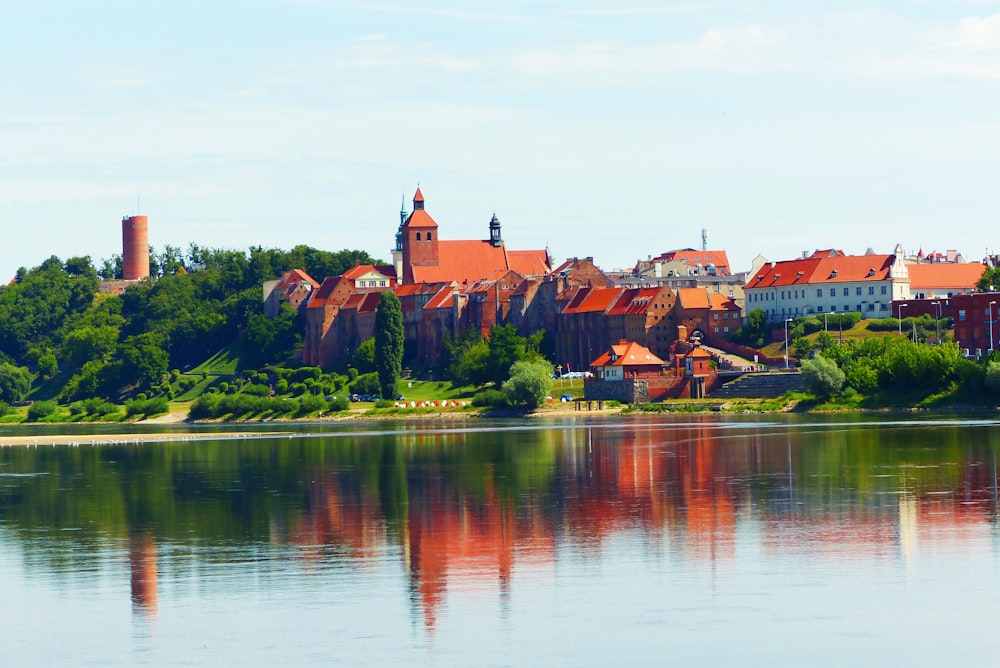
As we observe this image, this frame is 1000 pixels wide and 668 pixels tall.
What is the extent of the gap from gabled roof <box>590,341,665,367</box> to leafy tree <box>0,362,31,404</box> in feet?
211

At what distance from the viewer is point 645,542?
37.1 m

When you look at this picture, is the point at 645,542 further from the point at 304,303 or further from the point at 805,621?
Answer: the point at 304,303

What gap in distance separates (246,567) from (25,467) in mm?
38810

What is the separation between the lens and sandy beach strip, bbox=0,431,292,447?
9481 cm

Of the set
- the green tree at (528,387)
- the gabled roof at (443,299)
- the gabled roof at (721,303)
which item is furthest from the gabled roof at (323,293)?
the green tree at (528,387)

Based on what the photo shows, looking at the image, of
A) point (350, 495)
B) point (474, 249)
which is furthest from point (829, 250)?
point (350, 495)

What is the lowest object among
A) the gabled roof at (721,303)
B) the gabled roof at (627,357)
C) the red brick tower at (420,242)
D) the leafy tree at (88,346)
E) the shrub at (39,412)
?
the shrub at (39,412)

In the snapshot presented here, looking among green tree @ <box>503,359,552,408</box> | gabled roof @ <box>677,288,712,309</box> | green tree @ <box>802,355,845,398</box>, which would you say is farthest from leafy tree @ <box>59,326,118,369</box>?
green tree @ <box>802,355,845,398</box>

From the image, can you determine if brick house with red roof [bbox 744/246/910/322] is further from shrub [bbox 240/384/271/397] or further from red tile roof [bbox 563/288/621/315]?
shrub [bbox 240/384/271/397]

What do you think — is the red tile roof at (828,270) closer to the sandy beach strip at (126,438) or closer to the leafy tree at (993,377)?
the leafy tree at (993,377)

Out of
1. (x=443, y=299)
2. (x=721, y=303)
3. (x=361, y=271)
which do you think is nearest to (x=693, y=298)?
(x=721, y=303)

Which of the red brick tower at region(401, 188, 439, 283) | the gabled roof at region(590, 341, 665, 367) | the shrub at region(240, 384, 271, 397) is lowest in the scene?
the shrub at region(240, 384, 271, 397)

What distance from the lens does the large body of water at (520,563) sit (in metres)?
27.1

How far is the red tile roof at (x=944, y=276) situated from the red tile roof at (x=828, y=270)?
4.27 metres
